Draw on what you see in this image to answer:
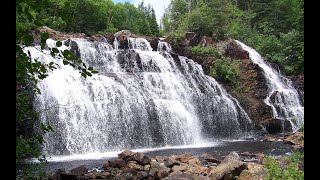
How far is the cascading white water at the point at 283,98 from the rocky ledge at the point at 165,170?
13.0 meters

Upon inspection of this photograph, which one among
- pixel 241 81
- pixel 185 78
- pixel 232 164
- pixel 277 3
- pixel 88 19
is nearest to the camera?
pixel 232 164

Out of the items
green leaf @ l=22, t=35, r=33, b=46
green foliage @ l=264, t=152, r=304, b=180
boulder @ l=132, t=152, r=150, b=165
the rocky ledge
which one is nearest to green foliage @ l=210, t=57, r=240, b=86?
the rocky ledge

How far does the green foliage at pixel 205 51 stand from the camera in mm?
27492

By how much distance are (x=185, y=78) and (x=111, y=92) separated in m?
6.51

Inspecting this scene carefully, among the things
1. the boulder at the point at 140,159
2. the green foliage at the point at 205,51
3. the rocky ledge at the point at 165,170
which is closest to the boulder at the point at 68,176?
the rocky ledge at the point at 165,170

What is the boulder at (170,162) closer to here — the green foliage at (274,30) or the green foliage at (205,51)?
the green foliage at (205,51)

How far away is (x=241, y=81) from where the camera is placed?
26.2 metres

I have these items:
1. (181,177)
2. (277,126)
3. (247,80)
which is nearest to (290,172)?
(181,177)

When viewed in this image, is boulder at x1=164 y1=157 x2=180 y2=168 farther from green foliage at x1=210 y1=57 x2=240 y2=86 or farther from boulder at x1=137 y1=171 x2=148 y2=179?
green foliage at x1=210 y1=57 x2=240 y2=86

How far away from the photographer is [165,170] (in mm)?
9727

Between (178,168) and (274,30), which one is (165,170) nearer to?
(178,168)

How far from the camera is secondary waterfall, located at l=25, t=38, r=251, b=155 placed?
16.1 m
